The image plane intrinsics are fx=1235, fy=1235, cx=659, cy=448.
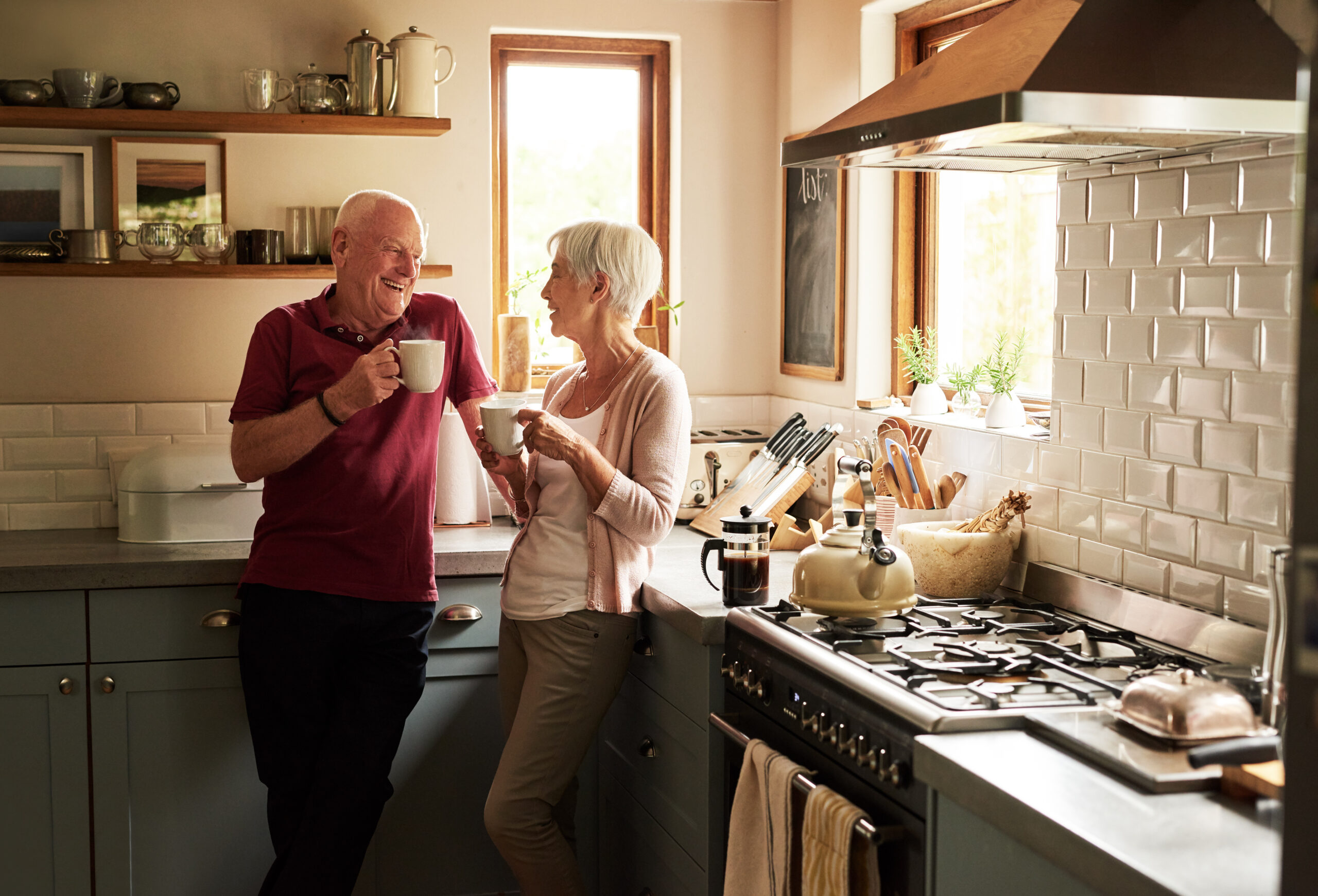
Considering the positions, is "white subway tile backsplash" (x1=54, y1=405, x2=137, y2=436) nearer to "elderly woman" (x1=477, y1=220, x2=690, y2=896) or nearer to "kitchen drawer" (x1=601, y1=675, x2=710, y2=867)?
"elderly woman" (x1=477, y1=220, x2=690, y2=896)

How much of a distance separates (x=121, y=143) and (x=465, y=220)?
0.93 meters

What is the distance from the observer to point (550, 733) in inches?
99.3

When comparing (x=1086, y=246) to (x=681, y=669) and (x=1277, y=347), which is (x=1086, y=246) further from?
(x=681, y=669)

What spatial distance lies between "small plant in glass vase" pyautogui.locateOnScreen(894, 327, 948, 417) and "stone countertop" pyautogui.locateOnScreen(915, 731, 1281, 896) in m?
1.43

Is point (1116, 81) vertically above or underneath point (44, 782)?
above

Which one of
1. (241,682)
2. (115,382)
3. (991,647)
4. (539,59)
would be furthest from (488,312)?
(991,647)

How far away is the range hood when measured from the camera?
173 cm

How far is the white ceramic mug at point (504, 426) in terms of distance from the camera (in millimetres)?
2412

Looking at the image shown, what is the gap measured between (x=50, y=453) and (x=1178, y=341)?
9.27ft

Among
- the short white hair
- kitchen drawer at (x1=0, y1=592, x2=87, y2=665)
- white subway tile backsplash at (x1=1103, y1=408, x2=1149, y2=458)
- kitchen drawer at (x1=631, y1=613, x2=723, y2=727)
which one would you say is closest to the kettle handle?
kitchen drawer at (x1=631, y1=613, x2=723, y2=727)

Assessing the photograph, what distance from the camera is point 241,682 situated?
2848mm

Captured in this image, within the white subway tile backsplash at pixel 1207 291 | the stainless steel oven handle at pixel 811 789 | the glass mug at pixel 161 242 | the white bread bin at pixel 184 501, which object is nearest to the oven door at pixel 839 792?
the stainless steel oven handle at pixel 811 789

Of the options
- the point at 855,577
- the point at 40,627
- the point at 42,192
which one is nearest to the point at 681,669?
the point at 855,577

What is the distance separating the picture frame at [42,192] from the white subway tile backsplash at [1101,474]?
2.59 meters
